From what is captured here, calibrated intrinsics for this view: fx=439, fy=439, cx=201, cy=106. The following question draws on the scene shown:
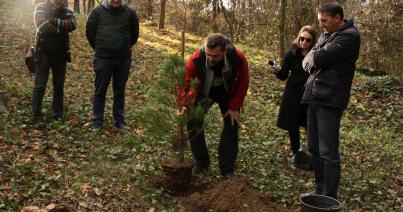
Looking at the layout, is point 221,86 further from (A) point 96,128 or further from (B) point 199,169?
(A) point 96,128

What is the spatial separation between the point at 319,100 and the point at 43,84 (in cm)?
431

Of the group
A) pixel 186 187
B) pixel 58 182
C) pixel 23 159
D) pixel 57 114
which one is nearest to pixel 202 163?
pixel 186 187

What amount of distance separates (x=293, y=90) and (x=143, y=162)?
7.61 feet

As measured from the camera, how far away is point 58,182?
Result: 4871mm

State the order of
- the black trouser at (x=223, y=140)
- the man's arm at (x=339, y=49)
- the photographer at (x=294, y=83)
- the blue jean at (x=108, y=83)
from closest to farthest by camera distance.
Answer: the man's arm at (x=339, y=49), the black trouser at (x=223, y=140), the photographer at (x=294, y=83), the blue jean at (x=108, y=83)

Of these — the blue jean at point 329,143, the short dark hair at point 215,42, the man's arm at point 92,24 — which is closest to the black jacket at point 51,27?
the man's arm at point 92,24

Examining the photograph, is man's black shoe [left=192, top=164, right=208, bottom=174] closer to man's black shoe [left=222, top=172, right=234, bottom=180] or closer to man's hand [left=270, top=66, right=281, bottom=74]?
man's black shoe [left=222, top=172, right=234, bottom=180]

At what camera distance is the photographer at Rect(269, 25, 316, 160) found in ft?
19.8

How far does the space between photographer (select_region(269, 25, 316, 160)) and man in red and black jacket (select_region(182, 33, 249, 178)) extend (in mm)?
930

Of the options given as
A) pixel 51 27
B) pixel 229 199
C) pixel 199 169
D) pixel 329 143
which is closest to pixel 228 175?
pixel 199 169

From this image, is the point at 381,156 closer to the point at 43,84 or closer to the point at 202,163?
the point at 202,163

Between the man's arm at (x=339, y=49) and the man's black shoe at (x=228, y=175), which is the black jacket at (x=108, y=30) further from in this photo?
the man's arm at (x=339, y=49)

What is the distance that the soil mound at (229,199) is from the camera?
473cm

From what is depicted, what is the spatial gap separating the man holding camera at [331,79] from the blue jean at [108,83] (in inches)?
126
